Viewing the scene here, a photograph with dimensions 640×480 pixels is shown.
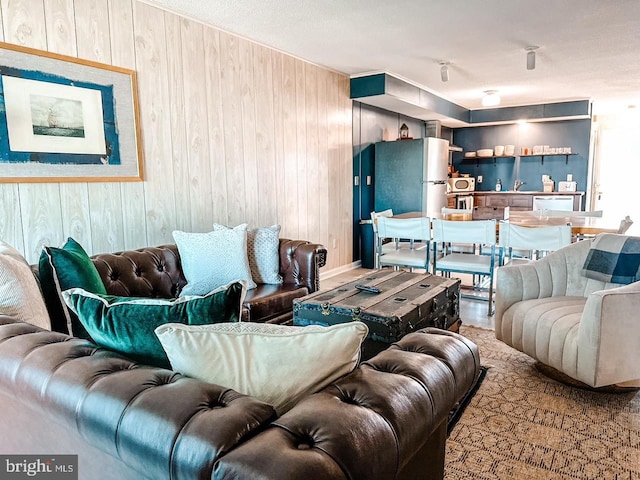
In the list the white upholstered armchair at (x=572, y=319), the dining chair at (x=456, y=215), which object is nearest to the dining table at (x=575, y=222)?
the dining chair at (x=456, y=215)

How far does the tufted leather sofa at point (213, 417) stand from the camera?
655 mm

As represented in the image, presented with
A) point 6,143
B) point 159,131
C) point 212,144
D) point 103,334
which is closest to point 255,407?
point 103,334

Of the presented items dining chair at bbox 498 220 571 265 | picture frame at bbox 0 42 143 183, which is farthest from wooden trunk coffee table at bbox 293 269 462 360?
picture frame at bbox 0 42 143 183

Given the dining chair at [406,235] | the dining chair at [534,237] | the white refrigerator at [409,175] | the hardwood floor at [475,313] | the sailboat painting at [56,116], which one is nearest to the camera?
the sailboat painting at [56,116]

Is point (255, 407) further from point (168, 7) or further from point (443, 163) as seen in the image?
point (443, 163)

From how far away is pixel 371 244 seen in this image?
5.72 meters

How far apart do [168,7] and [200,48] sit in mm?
376

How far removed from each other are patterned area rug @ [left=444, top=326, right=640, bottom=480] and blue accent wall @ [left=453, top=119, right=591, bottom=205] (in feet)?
20.7

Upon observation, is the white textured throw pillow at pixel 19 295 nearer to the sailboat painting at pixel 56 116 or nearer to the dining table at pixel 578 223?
the sailboat painting at pixel 56 116

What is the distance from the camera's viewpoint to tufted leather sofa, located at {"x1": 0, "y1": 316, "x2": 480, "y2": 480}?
65cm

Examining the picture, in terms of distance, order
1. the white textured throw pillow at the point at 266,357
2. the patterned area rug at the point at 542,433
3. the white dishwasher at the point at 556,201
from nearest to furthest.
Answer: the white textured throw pillow at the point at 266,357 < the patterned area rug at the point at 542,433 < the white dishwasher at the point at 556,201

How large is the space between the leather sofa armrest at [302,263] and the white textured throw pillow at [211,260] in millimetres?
351

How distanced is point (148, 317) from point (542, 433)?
6.07 feet

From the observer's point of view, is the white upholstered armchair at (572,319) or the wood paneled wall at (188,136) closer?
the white upholstered armchair at (572,319)
